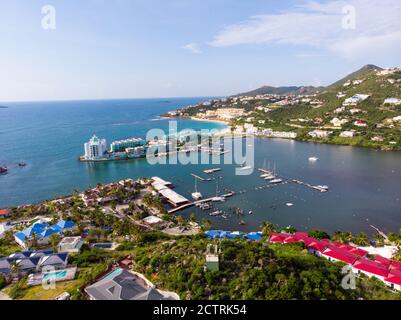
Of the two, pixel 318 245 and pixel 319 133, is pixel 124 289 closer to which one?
pixel 318 245

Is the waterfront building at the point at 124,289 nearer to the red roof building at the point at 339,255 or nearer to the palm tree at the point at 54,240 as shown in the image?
the palm tree at the point at 54,240

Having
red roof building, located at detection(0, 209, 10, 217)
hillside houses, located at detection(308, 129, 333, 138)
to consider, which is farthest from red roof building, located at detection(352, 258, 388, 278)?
hillside houses, located at detection(308, 129, 333, 138)

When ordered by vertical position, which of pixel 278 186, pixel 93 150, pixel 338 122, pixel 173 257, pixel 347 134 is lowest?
pixel 278 186

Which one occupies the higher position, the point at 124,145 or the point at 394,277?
the point at 124,145

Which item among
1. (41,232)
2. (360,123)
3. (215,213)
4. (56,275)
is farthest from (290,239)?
(360,123)

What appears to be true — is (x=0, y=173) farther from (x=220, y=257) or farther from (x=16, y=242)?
(x=220, y=257)
